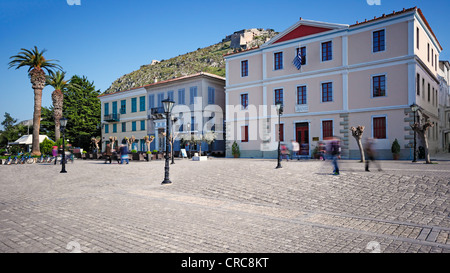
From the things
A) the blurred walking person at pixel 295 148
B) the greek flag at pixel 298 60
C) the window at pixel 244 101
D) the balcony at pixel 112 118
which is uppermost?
the greek flag at pixel 298 60

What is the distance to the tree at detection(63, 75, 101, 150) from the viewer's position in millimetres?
46000

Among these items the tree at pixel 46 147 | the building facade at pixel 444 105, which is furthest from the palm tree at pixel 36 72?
the building facade at pixel 444 105

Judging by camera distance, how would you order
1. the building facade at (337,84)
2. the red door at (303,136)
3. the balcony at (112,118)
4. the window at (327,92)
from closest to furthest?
1. the building facade at (337,84)
2. the window at (327,92)
3. the red door at (303,136)
4. the balcony at (112,118)

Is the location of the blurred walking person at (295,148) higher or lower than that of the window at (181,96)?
lower

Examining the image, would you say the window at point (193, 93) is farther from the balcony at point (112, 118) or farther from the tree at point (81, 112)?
the tree at point (81, 112)

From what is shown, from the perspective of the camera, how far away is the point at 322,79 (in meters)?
24.8

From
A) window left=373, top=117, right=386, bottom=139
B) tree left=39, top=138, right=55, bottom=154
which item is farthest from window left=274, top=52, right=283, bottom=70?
tree left=39, top=138, right=55, bottom=154

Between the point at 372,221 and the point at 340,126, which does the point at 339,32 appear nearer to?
the point at 340,126

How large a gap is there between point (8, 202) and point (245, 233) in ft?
22.7

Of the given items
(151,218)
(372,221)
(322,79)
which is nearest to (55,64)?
(322,79)

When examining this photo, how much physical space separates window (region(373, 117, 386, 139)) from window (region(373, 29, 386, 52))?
17.0ft

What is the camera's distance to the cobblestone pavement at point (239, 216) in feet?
15.0

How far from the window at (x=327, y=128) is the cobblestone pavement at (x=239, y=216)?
14.0 meters

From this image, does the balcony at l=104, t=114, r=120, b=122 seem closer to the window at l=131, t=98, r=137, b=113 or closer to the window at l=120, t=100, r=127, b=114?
the window at l=120, t=100, r=127, b=114
